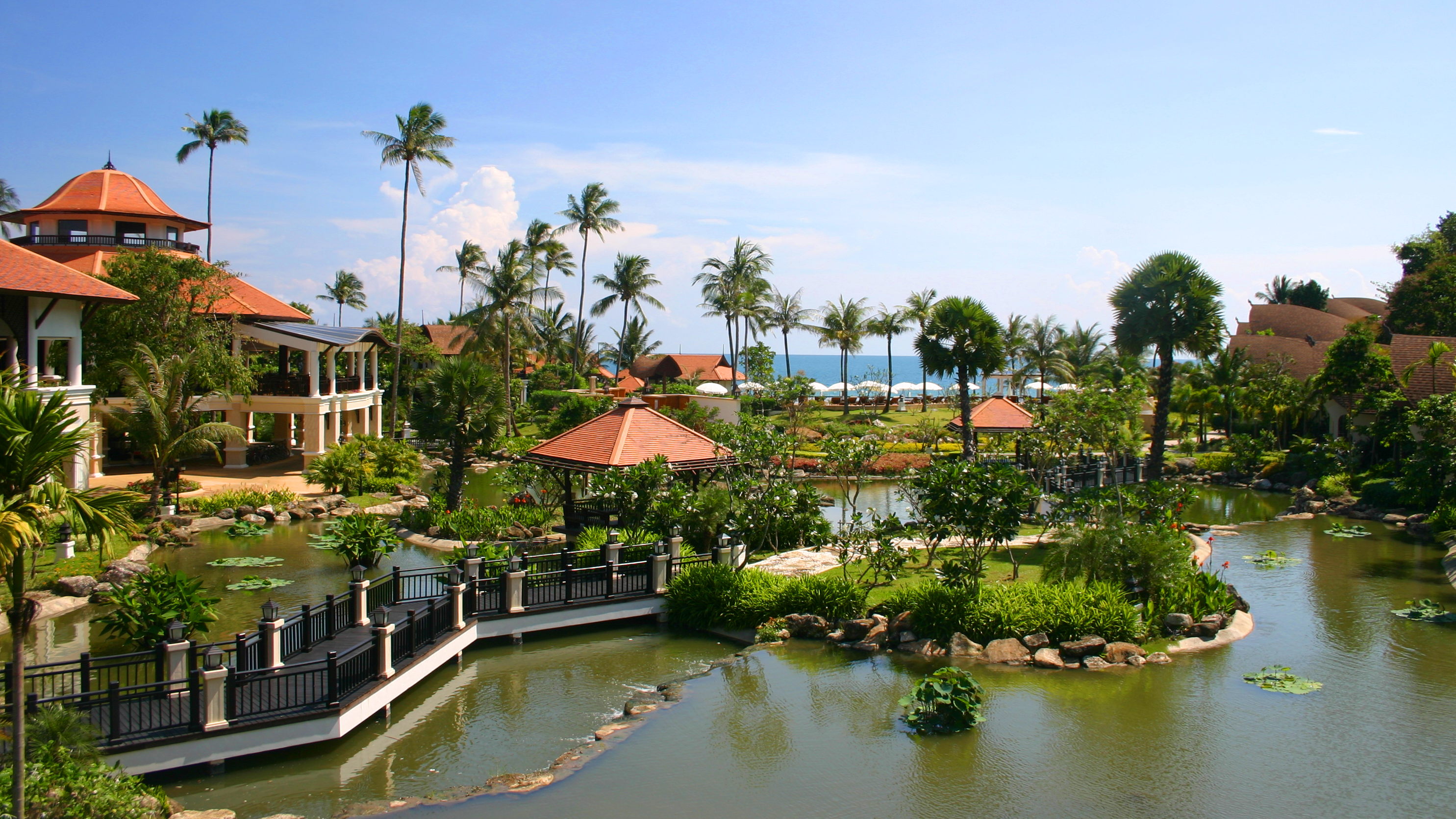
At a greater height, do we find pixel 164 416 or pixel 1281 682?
pixel 164 416

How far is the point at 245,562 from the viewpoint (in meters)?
20.3

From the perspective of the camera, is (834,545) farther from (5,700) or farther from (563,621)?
(5,700)

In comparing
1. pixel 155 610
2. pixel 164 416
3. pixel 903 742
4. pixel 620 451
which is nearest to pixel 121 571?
pixel 164 416

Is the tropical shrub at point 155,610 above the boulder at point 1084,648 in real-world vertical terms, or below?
above

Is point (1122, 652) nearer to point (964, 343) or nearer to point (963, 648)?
point (963, 648)

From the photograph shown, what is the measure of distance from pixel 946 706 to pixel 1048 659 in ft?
9.87

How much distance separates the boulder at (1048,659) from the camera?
1358cm

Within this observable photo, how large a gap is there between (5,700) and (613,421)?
1328 cm

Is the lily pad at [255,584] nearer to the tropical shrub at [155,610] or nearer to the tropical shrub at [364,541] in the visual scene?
the tropical shrub at [364,541]

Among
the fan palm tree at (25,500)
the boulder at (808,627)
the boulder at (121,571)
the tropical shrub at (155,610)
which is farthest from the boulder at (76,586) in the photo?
the boulder at (808,627)

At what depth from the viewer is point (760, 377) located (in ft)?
99.0

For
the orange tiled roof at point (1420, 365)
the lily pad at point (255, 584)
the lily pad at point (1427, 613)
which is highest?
the orange tiled roof at point (1420, 365)

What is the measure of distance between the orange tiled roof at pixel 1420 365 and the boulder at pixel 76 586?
3758 cm

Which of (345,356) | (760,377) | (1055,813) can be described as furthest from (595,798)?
(345,356)
